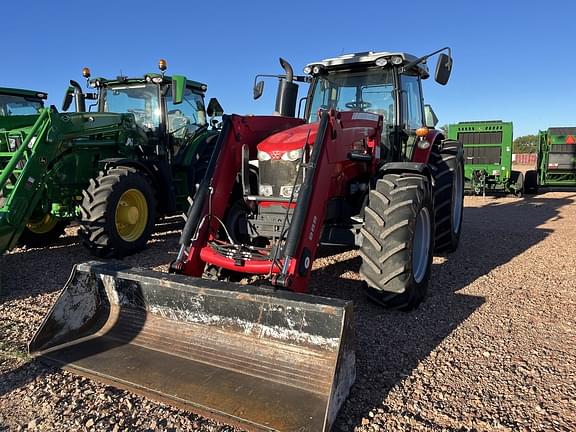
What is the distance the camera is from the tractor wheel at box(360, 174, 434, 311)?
3619 millimetres

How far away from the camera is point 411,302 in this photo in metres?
3.83

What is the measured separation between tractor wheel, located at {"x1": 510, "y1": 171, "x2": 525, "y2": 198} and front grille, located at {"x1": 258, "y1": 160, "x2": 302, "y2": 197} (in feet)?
45.6

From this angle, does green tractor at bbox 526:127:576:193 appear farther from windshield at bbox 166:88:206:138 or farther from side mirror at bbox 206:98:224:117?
windshield at bbox 166:88:206:138

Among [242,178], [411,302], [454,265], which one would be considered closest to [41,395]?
[242,178]

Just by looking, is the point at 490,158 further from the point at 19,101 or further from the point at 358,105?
the point at 19,101

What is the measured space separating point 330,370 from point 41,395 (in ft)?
5.62

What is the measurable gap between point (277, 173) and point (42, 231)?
4.49 meters

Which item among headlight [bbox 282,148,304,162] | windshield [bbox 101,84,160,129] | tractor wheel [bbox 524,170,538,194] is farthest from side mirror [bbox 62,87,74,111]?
tractor wheel [bbox 524,170,538,194]

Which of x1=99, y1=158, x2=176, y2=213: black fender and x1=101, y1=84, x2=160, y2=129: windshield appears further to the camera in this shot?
x1=101, y1=84, x2=160, y2=129: windshield

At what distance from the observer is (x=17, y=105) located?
842cm

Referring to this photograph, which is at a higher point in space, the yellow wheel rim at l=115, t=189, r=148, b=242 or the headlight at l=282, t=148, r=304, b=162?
the headlight at l=282, t=148, r=304, b=162

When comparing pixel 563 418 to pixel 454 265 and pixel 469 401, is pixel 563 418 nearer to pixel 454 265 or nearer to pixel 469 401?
pixel 469 401

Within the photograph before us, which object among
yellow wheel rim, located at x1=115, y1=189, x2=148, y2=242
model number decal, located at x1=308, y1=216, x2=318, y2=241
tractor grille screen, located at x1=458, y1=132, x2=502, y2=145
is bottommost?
Answer: yellow wheel rim, located at x1=115, y1=189, x2=148, y2=242

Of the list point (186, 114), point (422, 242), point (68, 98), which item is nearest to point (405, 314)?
point (422, 242)
